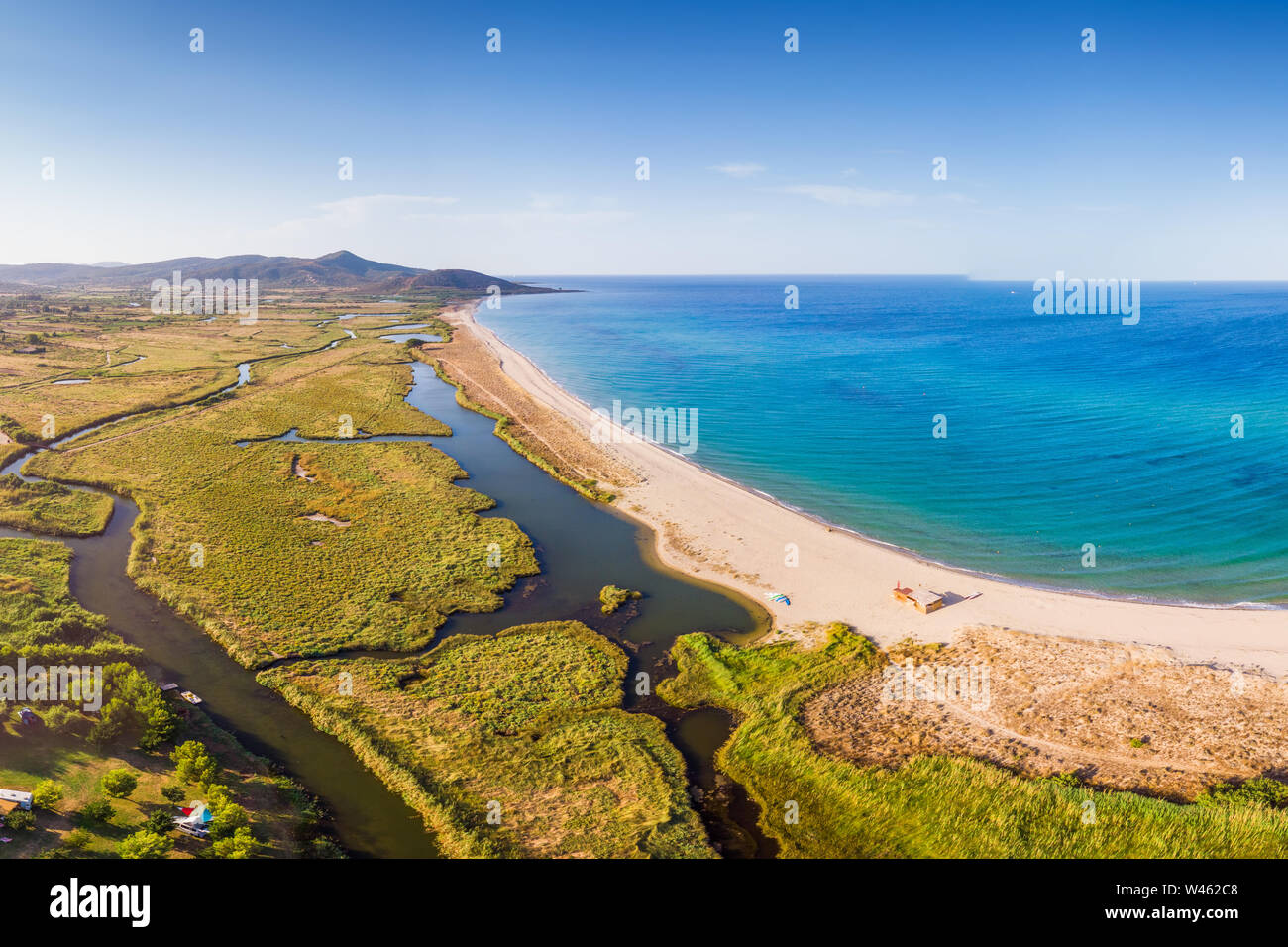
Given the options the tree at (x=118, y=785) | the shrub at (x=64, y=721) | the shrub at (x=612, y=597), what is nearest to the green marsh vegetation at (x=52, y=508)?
the shrub at (x=64, y=721)

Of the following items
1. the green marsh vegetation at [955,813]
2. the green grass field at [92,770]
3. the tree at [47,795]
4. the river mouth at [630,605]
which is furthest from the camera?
the river mouth at [630,605]

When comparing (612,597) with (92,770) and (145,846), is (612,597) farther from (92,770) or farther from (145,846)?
(92,770)

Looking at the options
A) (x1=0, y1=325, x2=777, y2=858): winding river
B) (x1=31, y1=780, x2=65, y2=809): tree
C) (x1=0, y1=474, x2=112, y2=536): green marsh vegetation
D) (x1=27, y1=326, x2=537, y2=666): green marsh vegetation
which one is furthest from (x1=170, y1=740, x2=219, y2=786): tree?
(x1=0, y1=474, x2=112, y2=536): green marsh vegetation

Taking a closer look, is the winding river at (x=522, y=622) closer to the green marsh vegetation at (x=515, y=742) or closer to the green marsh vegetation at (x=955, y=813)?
the green marsh vegetation at (x=515, y=742)

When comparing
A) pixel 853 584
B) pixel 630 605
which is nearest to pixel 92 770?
pixel 630 605

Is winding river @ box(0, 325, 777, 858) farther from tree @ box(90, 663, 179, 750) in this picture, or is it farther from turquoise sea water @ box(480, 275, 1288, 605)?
turquoise sea water @ box(480, 275, 1288, 605)
